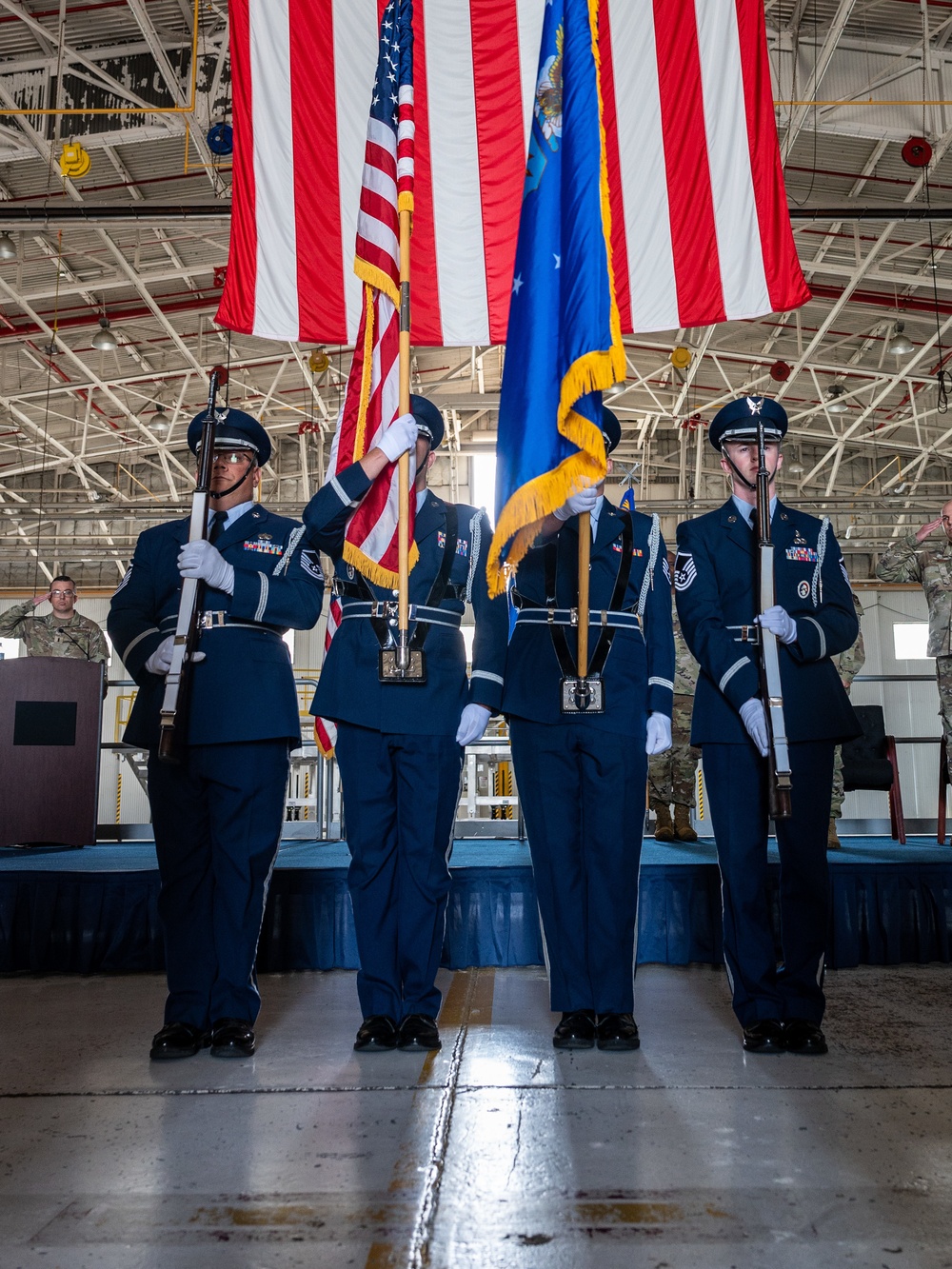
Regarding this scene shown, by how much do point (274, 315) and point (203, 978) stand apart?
2687 mm

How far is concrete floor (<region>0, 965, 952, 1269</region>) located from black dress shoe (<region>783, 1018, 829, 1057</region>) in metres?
0.05

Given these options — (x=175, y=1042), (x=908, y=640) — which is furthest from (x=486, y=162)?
(x=908, y=640)

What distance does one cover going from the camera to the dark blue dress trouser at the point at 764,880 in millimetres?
2658

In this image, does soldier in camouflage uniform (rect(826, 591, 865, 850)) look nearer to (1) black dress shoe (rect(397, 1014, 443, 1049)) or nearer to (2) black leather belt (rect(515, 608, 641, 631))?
(2) black leather belt (rect(515, 608, 641, 631))

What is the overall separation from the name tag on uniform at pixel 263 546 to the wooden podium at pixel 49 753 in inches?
104

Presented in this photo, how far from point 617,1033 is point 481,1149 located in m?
0.80

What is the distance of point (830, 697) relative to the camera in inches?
109

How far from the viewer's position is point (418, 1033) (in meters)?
2.61

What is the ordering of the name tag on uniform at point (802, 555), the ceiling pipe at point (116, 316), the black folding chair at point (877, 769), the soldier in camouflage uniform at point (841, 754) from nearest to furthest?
the name tag on uniform at point (802, 555)
the soldier in camouflage uniform at point (841, 754)
the black folding chair at point (877, 769)
the ceiling pipe at point (116, 316)

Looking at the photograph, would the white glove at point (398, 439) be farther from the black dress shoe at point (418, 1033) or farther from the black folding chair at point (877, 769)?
the black folding chair at point (877, 769)

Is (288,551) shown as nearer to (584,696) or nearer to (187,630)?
(187,630)

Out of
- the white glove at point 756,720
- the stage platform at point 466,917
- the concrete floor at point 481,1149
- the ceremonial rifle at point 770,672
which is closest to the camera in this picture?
the concrete floor at point 481,1149

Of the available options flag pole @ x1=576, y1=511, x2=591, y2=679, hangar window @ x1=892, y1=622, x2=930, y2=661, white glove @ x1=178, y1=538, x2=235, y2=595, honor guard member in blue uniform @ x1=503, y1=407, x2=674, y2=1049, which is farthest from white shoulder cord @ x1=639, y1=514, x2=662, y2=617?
hangar window @ x1=892, y1=622, x2=930, y2=661

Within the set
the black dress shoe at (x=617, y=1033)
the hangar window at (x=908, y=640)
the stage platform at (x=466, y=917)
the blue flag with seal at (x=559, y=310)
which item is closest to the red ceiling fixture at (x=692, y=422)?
the hangar window at (x=908, y=640)
